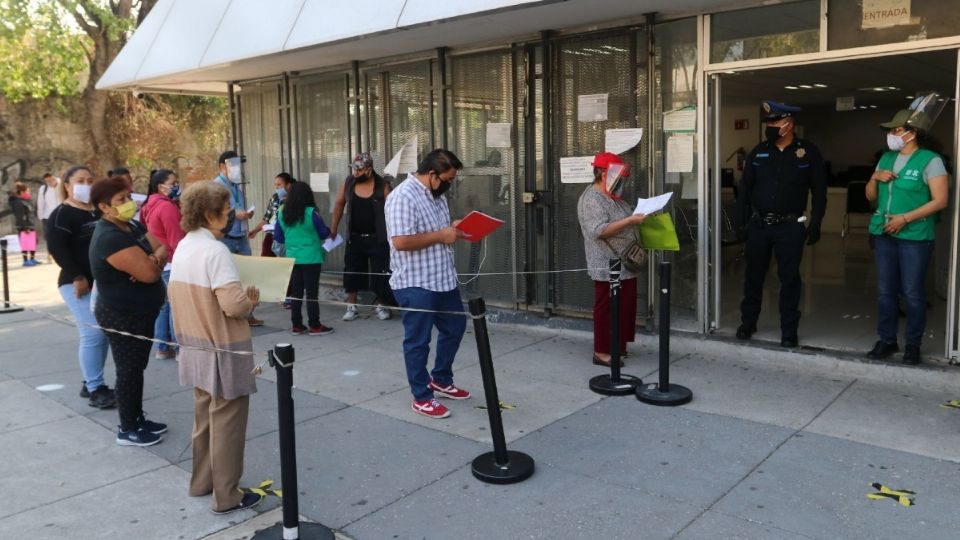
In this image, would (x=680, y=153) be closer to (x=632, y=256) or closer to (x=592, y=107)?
(x=592, y=107)

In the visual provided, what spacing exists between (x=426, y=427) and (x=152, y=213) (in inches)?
123

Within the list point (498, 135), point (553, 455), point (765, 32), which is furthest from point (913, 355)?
point (498, 135)

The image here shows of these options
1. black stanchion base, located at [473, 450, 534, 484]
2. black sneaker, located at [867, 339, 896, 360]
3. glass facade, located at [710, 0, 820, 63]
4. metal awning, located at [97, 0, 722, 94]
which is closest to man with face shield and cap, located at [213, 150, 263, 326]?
metal awning, located at [97, 0, 722, 94]

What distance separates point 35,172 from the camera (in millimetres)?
19422

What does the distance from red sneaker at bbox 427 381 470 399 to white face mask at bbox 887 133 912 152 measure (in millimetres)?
3748

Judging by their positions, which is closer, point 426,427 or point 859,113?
point 426,427

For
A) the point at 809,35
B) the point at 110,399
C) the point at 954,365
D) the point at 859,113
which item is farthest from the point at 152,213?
the point at 859,113

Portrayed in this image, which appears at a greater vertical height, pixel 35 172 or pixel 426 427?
pixel 35 172

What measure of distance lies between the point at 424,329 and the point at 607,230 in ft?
5.65

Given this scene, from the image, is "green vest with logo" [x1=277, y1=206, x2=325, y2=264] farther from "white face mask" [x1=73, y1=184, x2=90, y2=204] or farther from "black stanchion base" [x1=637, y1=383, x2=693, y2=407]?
"black stanchion base" [x1=637, y1=383, x2=693, y2=407]

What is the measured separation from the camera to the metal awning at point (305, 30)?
6473 mm

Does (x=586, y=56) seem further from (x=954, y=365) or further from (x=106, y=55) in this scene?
(x=106, y=55)

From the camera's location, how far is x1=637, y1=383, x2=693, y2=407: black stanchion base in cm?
532

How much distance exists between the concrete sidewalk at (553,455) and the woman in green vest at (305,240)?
1.38 m
